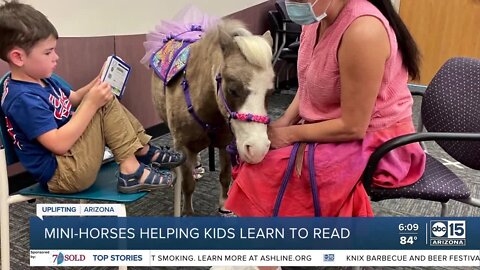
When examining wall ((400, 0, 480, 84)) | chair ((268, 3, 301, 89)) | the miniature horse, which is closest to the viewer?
the miniature horse

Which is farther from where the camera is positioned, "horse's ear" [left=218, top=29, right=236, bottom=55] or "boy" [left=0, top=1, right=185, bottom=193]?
"horse's ear" [left=218, top=29, right=236, bottom=55]

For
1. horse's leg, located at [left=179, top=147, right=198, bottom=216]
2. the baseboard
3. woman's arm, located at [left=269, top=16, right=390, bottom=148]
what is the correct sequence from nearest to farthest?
1. woman's arm, located at [left=269, top=16, right=390, bottom=148]
2. horse's leg, located at [left=179, top=147, right=198, bottom=216]
3. the baseboard

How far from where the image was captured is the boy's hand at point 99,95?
1.27 meters

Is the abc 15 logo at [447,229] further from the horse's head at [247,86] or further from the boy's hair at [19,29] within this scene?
the boy's hair at [19,29]

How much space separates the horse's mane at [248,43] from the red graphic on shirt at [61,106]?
21.3 inches

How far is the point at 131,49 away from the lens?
9.16 ft

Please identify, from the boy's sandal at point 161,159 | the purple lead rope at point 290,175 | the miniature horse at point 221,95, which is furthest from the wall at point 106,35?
the purple lead rope at point 290,175

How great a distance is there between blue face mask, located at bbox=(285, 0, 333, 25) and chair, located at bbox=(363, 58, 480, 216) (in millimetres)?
477

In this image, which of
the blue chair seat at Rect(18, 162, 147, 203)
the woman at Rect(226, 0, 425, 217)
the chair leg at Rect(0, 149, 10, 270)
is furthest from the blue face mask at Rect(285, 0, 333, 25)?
the chair leg at Rect(0, 149, 10, 270)

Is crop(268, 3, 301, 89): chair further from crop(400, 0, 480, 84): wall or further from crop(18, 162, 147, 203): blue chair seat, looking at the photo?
crop(18, 162, 147, 203): blue chair seat

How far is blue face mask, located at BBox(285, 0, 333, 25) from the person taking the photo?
3.89 feet

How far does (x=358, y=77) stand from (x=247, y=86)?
36 cm

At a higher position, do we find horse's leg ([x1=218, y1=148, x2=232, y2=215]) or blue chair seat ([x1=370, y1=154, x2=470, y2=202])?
blue chair seat ([x1=370, y1=154, x2=470, y2=202])

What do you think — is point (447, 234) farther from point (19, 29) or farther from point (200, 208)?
point (19, 29)
